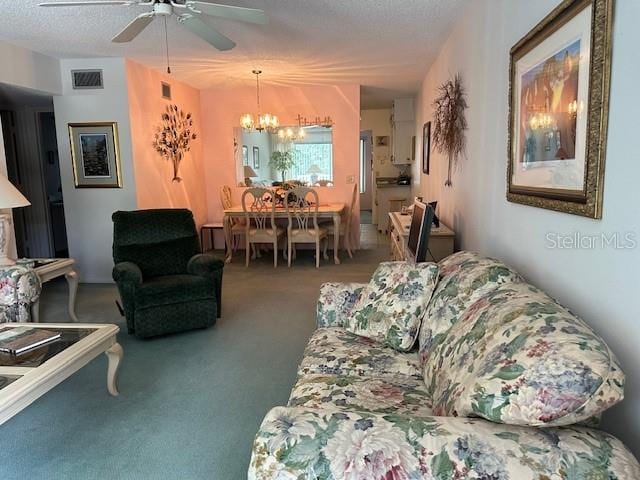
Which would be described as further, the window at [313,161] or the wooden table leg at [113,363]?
the window at [313,161]

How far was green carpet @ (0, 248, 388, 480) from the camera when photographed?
1.88 meters

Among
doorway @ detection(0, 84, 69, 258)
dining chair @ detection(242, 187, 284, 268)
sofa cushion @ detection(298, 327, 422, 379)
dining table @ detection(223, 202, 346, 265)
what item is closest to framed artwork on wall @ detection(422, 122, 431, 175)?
dining table @ detection(223, 202, 346, 265)

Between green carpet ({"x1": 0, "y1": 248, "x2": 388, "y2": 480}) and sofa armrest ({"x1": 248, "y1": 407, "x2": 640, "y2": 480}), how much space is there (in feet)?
3.10

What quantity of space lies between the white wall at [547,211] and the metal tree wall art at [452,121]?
13 cm

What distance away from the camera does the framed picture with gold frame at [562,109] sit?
52.8 inches

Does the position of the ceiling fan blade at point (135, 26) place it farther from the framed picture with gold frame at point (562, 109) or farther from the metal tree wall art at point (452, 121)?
the metal tree wall art at point (452, 121)

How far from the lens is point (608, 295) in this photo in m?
1.32

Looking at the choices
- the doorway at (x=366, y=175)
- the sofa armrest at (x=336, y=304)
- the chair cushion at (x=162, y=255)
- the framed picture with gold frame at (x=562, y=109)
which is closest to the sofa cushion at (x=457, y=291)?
the framed picture with gold frame at (x=562, y=109)

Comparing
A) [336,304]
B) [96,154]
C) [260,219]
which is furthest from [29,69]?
[336,304]

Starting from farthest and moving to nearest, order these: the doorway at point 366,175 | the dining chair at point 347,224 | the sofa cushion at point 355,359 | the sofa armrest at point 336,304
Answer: the doorway at point 366,175, the dining chair at point 347,224, the sofa armrest at point 336,304, the sofa cushion at point 355,359

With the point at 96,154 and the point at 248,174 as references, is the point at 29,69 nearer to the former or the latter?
the point at 96,154

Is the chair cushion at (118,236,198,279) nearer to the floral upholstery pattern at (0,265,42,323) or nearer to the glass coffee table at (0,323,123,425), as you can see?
the floral upholstery pattern at (0,265,42,323)

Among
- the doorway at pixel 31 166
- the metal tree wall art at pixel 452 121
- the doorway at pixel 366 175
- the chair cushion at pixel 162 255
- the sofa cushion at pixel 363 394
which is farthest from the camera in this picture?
the doorway at pixel 366 175

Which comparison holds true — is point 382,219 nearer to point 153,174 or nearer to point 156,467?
point 153,174
